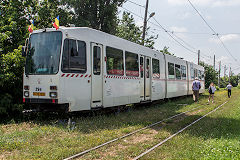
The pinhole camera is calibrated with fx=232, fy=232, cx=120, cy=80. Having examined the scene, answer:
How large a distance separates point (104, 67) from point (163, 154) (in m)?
5.01

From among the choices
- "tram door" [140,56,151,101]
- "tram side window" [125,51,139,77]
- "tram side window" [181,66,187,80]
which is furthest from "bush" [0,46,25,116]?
"tram side window" [181,66,187,80]

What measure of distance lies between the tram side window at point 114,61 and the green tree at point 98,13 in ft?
46.9

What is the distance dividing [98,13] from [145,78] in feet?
48.3

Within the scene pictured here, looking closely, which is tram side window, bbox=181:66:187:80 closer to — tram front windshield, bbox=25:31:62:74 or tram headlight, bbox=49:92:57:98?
tram front windshield, bbox=25:31:62:74

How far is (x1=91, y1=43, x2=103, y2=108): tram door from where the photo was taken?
8914mm

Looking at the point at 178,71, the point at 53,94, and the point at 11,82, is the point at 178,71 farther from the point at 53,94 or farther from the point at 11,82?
the point at 11,82

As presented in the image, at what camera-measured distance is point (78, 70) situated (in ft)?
27.1

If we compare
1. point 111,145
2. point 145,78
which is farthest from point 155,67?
point 111,145

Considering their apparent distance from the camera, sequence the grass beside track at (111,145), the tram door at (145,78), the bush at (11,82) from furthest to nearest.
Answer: the tram door at (145,78) < the bush at (11,82) < the grass beside track at (111,145)

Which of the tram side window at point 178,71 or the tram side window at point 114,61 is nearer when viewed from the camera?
the tram side window at point 114,61

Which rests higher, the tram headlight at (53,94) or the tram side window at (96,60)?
the tram side window at (96,60)

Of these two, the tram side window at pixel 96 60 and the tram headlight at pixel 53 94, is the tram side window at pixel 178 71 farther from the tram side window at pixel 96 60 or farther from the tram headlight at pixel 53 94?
the tram headlight at pixel 53 94

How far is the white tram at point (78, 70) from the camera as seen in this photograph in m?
7.83

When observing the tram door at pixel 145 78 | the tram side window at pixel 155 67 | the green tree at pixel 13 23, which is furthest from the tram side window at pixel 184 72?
the green tree at pixel 13 23
